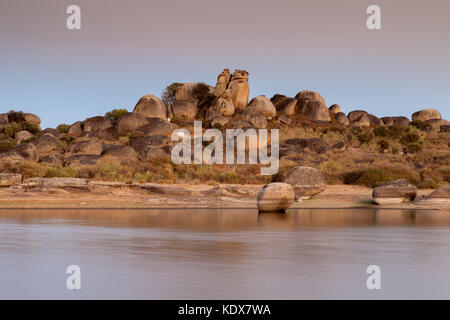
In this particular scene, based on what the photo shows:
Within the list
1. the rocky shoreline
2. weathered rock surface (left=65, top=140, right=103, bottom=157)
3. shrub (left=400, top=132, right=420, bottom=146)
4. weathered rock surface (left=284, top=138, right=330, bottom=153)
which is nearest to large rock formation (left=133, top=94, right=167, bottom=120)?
weathered rock surface (left=65, top=140, right=103, bottom=157)

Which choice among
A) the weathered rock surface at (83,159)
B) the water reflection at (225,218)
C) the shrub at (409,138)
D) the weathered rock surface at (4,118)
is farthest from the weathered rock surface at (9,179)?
the shrub at (409,138)

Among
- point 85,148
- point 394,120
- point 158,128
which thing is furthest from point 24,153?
point 394,120

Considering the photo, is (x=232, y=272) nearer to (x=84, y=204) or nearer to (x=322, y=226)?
(x=322, y=226)

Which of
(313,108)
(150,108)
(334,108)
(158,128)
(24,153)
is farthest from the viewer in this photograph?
(334,108)

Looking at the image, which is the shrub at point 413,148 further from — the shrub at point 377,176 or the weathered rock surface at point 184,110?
the weathered rock surface at point 184,110

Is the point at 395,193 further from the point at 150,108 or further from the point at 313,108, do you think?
the point at 313,108

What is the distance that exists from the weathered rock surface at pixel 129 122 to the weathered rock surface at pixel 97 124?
201cm

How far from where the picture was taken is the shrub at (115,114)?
6238 cm

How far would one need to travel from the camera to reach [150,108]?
61.2 meters

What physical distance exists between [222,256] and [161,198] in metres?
16.3

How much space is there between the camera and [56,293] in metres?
8.08
